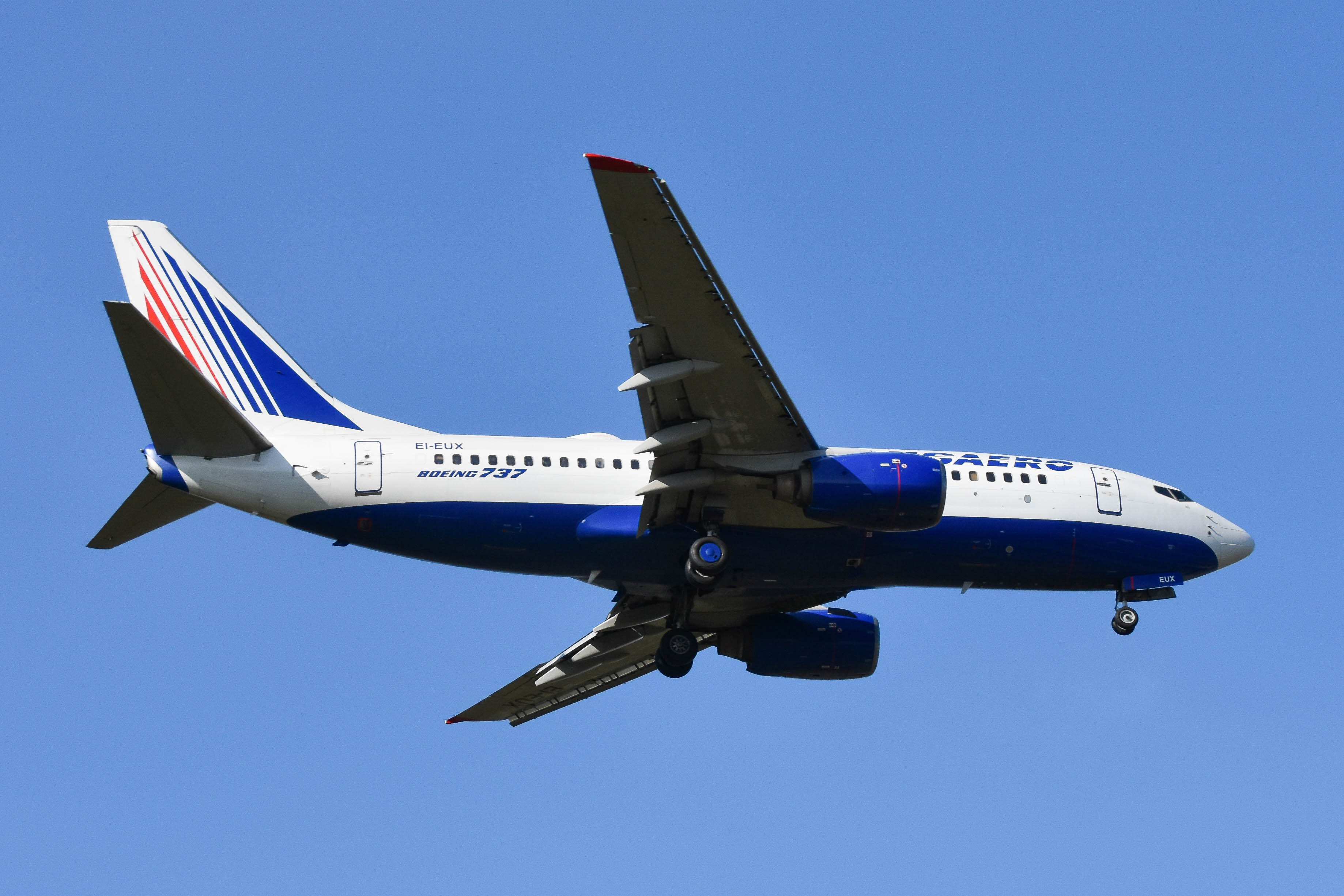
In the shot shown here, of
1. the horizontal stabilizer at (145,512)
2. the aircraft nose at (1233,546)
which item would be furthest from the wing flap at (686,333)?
the aircraft nose at (1233,546)

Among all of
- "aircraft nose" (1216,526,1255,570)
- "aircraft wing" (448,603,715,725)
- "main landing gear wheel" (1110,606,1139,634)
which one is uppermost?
"aircraft nose" (1216,526,1255,570)

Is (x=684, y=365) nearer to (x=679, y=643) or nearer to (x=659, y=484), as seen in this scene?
(x=659, y=484)

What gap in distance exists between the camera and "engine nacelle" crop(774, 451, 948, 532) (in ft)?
80.5

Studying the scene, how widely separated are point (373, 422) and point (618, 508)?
472 cm

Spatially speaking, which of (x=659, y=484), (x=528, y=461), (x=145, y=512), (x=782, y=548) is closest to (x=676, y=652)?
(x=782, y=548)

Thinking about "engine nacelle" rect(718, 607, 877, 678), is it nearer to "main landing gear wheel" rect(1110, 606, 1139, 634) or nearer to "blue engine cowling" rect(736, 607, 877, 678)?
"blue engine cowling" rect(736, 607, 877, 678)

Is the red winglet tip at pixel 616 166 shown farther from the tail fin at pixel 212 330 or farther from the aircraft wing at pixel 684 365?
the tail fin at pixel 212 330

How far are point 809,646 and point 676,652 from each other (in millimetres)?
3579

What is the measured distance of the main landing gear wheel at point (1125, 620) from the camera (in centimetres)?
2858

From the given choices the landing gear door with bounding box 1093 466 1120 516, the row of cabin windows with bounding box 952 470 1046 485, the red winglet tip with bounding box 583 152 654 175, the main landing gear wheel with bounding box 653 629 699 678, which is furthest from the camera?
the landing gear door with bounding box 1093 466 1120 516

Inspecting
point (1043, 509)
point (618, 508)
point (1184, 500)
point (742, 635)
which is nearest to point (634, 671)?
point (742, 635)

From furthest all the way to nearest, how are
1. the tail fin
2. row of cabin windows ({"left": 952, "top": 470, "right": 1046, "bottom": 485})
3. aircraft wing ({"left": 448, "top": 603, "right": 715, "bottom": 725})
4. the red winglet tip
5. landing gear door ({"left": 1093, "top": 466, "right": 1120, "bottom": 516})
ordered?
aircraft wing ({"left": 448, "top": 603, "right": 715, "bottom": 725})
landing gear door ({"left": 1093, "top": 466, "right": 1120, "bottom": 516})
row of cabin windows ({"left": 952, "top": 470, "right": 1046, "bottom": 485})
the tail fin
the red winglet tip

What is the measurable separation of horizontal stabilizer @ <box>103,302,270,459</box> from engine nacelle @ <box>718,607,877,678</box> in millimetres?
11021

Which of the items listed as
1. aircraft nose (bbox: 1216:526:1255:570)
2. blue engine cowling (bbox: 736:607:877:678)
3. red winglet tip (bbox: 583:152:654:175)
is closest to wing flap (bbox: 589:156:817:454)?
red winglet tip (bbox: 583:152:654:175)
